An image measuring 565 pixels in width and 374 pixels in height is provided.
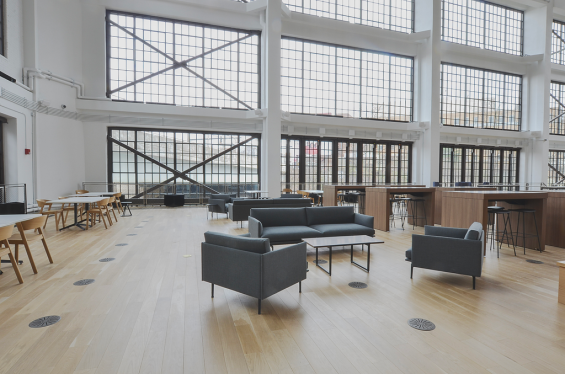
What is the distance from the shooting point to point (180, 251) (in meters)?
5.45

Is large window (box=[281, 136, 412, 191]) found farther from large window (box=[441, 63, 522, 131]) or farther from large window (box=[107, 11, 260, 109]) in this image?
large window (box=[441, 63, 522, 131])

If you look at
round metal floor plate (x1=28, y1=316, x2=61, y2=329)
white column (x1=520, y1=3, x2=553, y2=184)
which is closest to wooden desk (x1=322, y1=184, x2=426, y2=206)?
round metal floor plate (x1=28, y1=316, x2=61, y2=329)

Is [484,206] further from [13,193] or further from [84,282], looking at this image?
[13,193]

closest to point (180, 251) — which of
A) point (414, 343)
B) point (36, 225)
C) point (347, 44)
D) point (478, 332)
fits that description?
point (36, 225)

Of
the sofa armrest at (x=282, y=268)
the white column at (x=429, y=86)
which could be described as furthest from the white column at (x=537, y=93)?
the sofa armrest at (x=282, y=268)

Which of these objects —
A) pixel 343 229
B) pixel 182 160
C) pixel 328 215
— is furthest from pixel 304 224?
pixel 182 160

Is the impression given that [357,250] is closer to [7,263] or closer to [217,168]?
[7,263]

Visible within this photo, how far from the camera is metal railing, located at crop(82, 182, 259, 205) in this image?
472 inches

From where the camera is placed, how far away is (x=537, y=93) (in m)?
17.4

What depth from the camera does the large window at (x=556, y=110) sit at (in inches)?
731

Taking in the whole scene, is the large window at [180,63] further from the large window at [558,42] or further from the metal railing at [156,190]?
the large window at [558,42]

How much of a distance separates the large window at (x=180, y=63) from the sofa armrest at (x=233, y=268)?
10941mm

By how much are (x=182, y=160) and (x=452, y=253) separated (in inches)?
450

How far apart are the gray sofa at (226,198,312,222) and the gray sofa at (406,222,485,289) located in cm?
357
